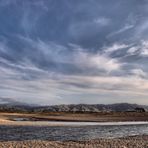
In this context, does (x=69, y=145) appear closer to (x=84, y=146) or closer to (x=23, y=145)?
(x=84, y=146)

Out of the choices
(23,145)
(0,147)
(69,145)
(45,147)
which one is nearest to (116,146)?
(69,145)

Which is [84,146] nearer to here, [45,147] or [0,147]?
[45,147]

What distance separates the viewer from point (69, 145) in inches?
1042

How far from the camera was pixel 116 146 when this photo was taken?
26062mm

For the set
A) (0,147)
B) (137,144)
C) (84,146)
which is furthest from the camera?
(137,144)

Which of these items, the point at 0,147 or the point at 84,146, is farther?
the point at 84,146

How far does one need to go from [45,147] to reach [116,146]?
5774 mm

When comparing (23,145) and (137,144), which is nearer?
(23,145)

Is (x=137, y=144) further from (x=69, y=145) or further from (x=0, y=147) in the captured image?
(x=0, y=147)

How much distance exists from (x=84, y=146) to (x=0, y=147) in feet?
21.7

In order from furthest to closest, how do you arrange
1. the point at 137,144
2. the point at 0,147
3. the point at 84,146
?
1. the point at 137,144
2. the point at 84,146
3. the point at 0,147

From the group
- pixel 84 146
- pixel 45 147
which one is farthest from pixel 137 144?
pixel 45 147

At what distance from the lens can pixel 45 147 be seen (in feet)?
81.9

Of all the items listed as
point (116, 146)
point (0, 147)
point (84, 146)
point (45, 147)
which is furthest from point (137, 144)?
Result: point (0, 147)
